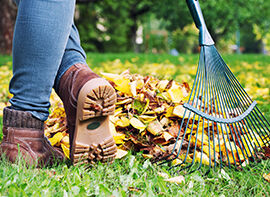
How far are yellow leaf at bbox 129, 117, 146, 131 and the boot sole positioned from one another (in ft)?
1.10

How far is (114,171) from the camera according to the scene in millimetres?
1446

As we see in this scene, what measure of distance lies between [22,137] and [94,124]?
12.6 inches

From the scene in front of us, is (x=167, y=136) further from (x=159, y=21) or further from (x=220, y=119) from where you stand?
(x=159, y=21)

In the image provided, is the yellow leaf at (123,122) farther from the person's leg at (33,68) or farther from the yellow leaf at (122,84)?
the person's leg at (33,68)

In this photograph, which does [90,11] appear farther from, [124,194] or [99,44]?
[124,194]

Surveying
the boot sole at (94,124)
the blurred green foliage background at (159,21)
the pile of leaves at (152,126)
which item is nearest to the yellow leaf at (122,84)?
the pile of leaves at (152,126)

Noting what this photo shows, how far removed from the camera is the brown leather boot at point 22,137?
1305 mm

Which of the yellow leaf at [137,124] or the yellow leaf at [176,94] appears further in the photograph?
the yellow leaf at [176,94]

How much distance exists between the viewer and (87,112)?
3.93 feet

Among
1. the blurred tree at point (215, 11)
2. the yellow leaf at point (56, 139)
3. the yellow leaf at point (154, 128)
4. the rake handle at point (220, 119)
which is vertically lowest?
the yellow leaf at point (56, 139)

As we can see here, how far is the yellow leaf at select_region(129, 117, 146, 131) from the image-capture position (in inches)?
66.0

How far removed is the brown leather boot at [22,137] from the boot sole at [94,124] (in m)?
0.19

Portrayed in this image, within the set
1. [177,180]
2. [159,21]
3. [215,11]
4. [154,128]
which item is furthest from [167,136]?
[159,21]

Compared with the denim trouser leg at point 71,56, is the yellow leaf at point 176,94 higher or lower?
lower
